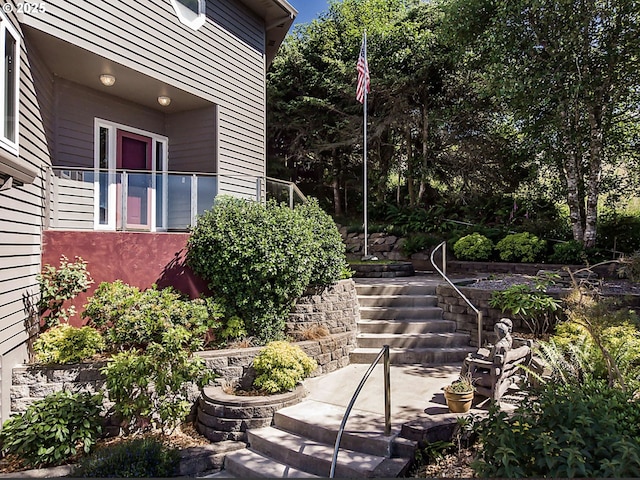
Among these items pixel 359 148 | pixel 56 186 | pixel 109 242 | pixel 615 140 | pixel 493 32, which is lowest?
pixel 109 242

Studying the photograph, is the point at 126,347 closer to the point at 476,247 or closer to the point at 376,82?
the point at 476,247

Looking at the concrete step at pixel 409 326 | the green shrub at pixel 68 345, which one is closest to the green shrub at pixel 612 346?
the concrete step at pixel 409 326

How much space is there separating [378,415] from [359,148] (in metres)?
13.0

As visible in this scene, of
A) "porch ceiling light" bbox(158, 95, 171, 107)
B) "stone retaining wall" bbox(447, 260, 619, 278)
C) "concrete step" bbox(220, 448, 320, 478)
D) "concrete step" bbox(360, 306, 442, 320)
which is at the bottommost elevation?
"concrete step" bbox(220, 448, 320, 478)

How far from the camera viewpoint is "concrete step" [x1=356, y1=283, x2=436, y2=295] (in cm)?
795

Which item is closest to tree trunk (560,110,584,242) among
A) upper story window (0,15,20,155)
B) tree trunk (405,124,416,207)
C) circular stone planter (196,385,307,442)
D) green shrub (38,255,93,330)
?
tree trunk (405,124,416,207)

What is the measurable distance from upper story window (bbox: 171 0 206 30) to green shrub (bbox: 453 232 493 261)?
26.3 ft

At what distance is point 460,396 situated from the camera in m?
4.34

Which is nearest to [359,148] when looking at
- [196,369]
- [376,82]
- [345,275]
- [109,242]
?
[376,82]

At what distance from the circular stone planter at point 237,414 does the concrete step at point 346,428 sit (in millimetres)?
111

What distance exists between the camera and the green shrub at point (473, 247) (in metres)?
11.0

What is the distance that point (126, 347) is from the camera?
18.3ft

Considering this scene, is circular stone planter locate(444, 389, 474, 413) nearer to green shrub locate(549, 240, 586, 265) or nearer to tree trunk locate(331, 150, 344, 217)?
green shrub locate(549, 240, 586, 265)

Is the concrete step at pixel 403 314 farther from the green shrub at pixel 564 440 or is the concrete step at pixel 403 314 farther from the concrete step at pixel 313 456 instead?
the green shrub at pixel 564 440
